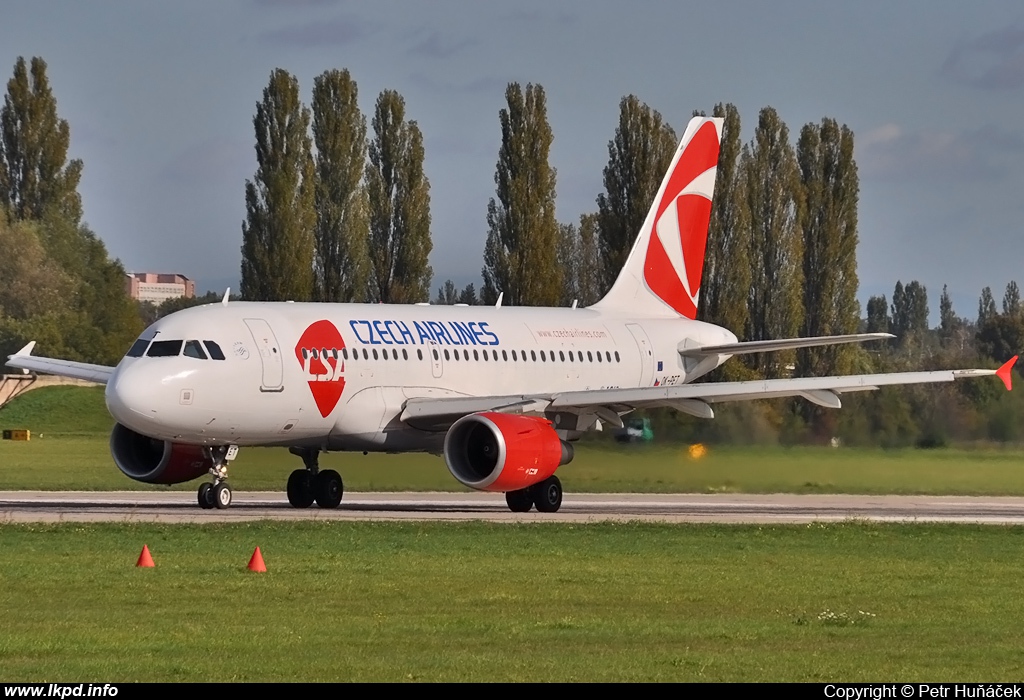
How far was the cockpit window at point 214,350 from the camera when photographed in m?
31.0

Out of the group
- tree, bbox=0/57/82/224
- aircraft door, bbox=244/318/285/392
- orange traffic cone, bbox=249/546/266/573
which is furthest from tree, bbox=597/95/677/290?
orange traffic cone, bbox=249/546/266/573

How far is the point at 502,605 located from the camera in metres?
18.1

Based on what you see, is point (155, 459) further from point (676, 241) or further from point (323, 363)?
point (676, 241)

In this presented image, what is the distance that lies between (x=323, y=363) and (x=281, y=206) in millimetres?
41073

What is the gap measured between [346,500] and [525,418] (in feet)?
22.9

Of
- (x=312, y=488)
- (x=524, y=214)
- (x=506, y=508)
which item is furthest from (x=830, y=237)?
(x=312, y=488)

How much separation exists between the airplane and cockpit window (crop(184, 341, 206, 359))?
24 mm

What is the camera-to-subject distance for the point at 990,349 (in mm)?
105438

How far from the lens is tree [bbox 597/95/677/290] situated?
72.1 metres

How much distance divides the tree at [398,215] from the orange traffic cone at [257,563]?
173 ft

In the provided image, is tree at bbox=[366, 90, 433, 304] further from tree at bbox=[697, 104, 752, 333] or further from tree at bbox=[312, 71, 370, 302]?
tree at bbox=[697, 104, 752, 333]

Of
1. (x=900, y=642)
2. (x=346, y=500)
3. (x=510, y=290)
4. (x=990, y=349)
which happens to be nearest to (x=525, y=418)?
(x=346, y=500)

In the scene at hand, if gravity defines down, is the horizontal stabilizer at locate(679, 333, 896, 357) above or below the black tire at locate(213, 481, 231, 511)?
above

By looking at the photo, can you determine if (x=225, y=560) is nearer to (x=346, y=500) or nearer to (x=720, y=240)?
(x=346, y=500)
